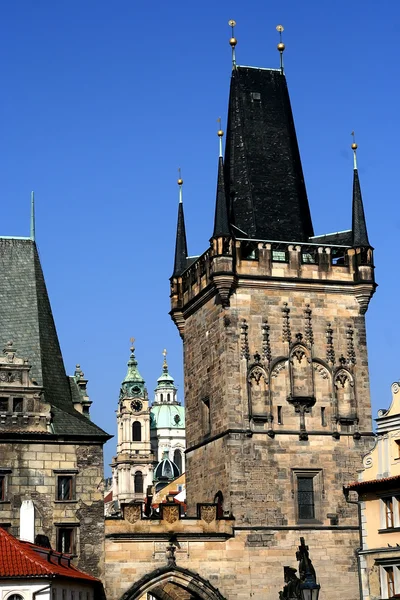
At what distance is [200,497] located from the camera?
39250 mm

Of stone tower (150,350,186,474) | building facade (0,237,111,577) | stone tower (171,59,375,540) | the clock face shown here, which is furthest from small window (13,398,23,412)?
stone tower (150,350,186,474)

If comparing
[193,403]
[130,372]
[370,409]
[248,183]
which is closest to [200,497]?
[193,403]

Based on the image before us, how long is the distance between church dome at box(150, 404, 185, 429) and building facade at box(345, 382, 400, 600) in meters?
130

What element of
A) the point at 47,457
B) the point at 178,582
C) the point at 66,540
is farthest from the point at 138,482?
the point at 66,540

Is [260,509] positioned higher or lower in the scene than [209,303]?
lower

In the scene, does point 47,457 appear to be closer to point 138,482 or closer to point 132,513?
point 132,513

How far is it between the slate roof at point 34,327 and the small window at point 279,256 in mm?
7521

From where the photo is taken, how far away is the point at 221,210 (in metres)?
38.2

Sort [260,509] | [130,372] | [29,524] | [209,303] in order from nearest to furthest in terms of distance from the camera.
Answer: [29,524], [260,509], [209,303], [130,372]

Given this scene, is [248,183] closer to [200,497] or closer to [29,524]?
[200,497]

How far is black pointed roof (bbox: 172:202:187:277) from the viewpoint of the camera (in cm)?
4234

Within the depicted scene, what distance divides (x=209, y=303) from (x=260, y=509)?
23.2 feet

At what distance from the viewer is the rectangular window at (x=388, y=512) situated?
1271 inches

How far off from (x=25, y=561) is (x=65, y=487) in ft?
21.9
